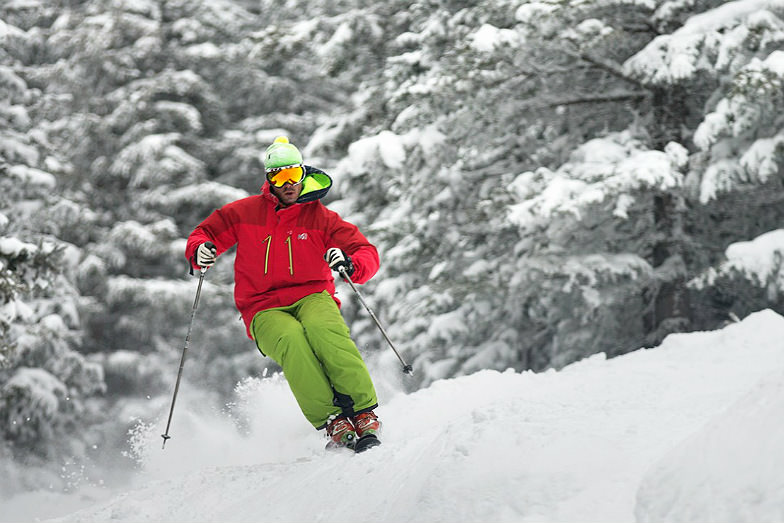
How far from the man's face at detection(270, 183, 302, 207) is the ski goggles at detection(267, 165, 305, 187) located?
23 mm

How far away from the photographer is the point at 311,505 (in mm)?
4234

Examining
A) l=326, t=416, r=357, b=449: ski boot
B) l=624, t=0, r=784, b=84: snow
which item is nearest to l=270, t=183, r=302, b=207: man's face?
l=326, t=416, r=357, b=449: ski boot

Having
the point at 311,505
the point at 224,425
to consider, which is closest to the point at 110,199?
the point at 224,425

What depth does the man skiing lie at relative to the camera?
546 cm

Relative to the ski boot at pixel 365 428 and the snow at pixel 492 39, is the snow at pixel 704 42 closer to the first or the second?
the snow at pixel 492 39

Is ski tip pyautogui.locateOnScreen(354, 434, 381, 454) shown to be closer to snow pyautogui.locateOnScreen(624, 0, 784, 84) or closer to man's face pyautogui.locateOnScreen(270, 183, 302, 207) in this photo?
man's face pyautogui.locateOnScreen(270, 183, 302, 207)

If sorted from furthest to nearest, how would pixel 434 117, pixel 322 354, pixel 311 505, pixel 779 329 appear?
pixel 434 117
pixel 779 329
pixel 322 354
pixel 311 505

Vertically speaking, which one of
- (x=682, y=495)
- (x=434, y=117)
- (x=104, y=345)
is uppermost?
(x=682, y=495)

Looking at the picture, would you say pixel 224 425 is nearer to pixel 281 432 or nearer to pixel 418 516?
pixel 281 432

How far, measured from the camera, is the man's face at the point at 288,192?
5.61m

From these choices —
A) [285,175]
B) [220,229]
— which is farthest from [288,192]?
[220,229]

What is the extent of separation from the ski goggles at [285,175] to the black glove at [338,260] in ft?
1.84

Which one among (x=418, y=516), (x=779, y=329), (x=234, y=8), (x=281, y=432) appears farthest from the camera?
(x=234, y=8)

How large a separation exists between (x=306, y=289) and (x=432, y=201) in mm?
5893
